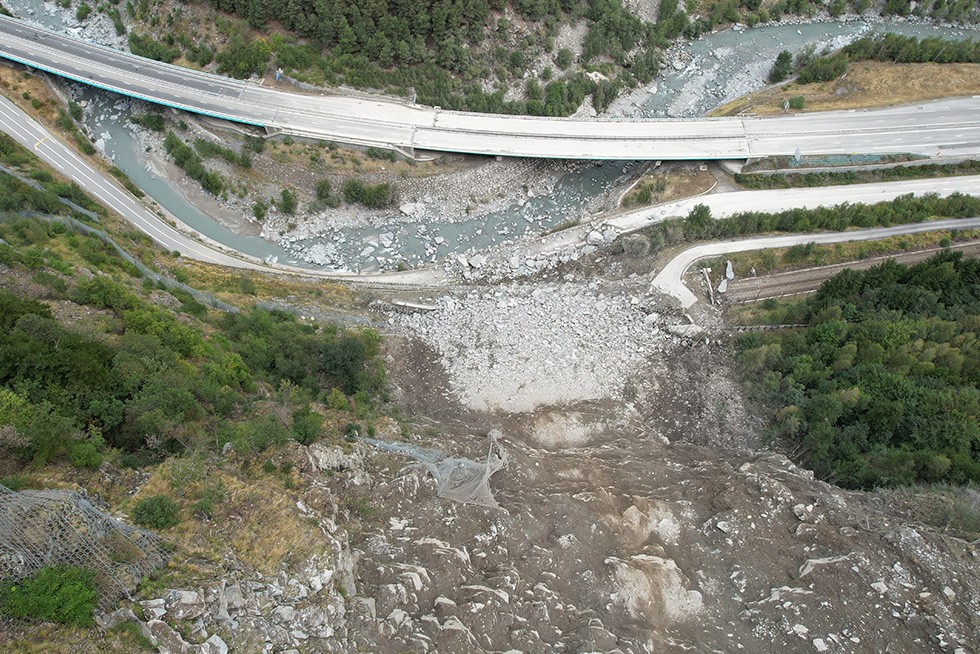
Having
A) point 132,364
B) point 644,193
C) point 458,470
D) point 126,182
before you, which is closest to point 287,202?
point 126,182

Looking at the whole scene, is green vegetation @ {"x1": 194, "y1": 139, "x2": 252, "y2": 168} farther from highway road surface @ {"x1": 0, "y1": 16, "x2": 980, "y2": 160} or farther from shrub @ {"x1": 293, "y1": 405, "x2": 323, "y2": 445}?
shrub @ {"x1": 293, "y1": 405, "x2": 323, "y2": 445}

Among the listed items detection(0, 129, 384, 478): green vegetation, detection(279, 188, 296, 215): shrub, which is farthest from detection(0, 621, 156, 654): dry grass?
detection(279, 188, 296, 215): shrub

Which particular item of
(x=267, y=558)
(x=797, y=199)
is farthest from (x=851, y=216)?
(x=267, y=558)

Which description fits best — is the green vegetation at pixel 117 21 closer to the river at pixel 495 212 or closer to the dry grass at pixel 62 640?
the river at pixel 495 212

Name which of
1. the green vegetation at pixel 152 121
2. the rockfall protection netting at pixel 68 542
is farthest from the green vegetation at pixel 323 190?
the rockfall protection netting at pixel 68 542

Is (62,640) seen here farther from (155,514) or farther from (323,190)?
(323,190)

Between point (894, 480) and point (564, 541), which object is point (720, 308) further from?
point (564, 541)
